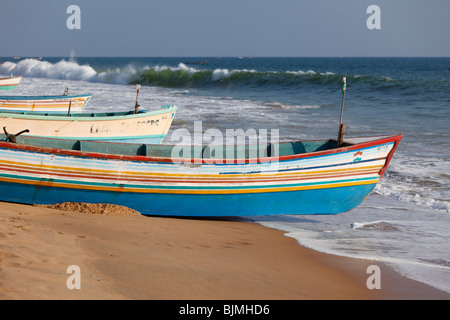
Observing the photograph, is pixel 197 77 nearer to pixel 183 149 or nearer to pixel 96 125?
pixel 96 125

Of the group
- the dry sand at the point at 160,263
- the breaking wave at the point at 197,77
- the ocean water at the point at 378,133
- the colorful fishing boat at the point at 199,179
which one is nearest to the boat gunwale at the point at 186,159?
the colorful fishing boat at the point at 199,179

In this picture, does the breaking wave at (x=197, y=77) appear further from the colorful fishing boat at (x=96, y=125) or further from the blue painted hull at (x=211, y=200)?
the blue painted hull at (x=211, y=200)

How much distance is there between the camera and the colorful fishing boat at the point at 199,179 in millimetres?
7871

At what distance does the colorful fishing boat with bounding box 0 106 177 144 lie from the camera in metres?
11.5

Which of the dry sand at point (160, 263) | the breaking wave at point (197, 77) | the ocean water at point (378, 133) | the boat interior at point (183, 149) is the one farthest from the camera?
the breaking wave at point (197, 77)

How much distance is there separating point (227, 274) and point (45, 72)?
61648 millimetres

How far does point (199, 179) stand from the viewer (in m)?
8.10

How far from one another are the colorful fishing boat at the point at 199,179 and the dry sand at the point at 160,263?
1.01ft

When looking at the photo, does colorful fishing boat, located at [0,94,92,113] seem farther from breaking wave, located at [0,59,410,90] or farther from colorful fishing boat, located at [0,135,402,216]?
breaking wave, located at [0,59,410,90]

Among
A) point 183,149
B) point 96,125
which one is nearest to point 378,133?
point 96,125

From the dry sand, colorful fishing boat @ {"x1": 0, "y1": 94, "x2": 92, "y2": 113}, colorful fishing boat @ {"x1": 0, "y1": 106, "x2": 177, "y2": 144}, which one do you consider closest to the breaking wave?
colorful fishing boat @ {"x1": 0, "y1": 94, "x2": 92, "y2": 113}

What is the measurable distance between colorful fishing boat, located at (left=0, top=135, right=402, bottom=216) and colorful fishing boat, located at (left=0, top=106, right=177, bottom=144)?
3.80m

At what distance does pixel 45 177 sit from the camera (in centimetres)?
789

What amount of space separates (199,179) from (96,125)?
195 inches
